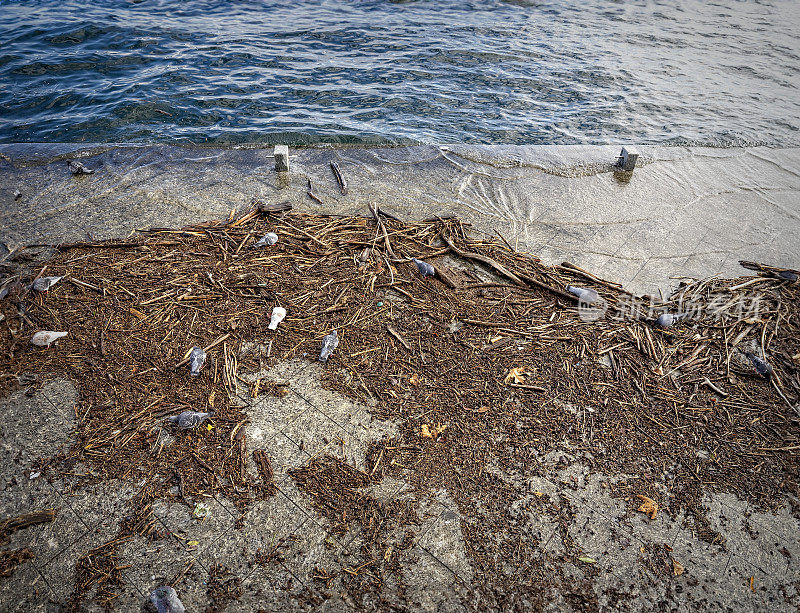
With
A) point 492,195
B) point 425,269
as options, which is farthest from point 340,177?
point 425,269

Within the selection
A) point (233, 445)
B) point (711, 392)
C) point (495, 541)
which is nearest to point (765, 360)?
point (711, 392)

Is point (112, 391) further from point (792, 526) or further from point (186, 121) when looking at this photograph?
point (186, 121)

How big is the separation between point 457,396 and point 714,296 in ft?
8.86

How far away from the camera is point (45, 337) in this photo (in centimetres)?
350

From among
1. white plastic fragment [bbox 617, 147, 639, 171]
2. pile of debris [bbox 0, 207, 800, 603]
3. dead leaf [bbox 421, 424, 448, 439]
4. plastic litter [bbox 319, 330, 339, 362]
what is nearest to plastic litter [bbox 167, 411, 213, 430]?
pile of debris [bbox 0, 207, 800, 603]

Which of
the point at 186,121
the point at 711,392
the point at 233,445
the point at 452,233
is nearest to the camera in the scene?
the point at 233,445

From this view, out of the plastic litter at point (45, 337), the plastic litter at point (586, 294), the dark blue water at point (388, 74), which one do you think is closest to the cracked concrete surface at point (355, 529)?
the plastic litter at point (45, 337)

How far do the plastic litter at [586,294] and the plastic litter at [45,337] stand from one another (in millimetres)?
4029

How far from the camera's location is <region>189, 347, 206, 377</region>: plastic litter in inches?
132

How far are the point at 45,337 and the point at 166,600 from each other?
2.21 m

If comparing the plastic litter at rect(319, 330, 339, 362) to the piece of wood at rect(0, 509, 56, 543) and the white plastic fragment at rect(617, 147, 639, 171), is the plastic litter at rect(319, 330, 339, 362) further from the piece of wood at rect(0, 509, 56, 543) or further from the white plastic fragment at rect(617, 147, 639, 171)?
the white plastic fragment at rect(617, 147, 639, 171)

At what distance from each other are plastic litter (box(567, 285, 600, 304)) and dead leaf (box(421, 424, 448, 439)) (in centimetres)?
182

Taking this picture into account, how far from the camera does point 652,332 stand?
12.9 ft

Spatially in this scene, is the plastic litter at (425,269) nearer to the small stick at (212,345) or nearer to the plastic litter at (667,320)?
the small stick at (212,345)
